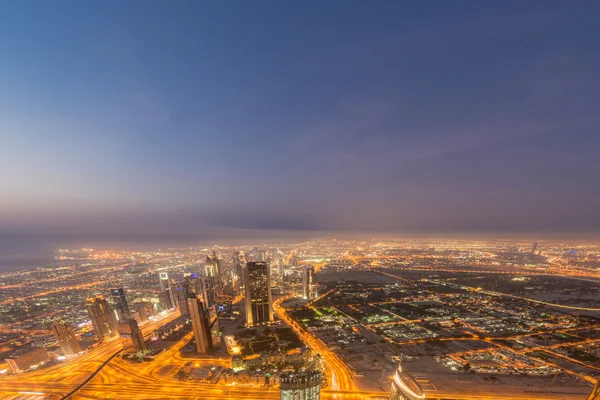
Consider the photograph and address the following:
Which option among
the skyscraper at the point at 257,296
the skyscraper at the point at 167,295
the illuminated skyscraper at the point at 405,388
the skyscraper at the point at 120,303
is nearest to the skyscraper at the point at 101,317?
the skyscraper at the point at 120,303

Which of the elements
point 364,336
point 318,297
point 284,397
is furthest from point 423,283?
point 284,397

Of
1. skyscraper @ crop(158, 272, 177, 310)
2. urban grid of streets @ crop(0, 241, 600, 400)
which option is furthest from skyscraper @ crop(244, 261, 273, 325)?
skyscraper @ crop(158, 272, 177, 310)

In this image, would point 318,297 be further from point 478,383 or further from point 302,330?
point 478,383

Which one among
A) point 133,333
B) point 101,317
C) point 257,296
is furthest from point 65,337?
point 257,296

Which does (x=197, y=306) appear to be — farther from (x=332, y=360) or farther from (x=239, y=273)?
(x=239, y=273)

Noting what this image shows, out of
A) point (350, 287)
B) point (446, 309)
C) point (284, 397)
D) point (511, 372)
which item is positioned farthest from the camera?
point (350, 287)
